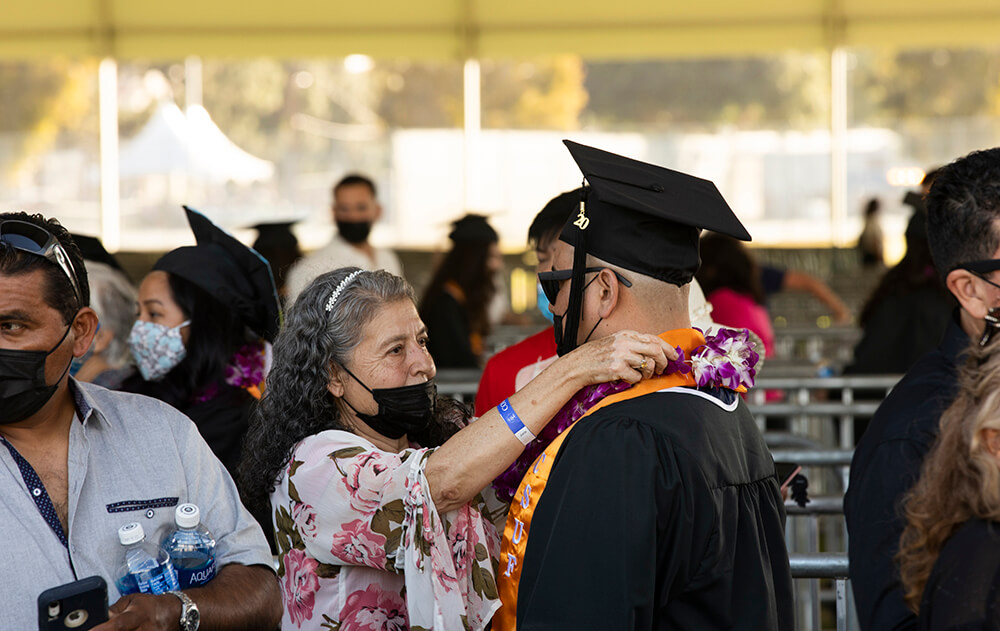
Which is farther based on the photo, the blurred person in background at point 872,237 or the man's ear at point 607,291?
the blurred person in background at point 872,237

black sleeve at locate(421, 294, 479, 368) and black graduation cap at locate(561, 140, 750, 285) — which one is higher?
black graduation cap at locate(561, 140, 750, 285)

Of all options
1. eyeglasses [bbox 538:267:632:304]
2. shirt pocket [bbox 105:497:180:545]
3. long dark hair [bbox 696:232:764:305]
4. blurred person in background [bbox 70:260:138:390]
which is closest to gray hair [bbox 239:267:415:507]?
shirt pocket [bbox 105:497:180:545]

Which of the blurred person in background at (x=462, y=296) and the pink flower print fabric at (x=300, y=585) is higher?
the blurred person in background at (x=462, y=296)

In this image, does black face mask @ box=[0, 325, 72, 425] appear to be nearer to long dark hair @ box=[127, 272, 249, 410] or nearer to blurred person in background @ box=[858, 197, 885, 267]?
long dark hair @ box=[127, 272, 249, 410]

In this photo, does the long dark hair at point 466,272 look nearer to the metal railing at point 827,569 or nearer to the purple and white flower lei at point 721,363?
the metal railing at point 827,569

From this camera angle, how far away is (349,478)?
238 centimetres

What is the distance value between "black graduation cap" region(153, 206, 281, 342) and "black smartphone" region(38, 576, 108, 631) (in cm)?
168

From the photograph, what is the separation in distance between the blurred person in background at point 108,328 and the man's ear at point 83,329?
178 cm

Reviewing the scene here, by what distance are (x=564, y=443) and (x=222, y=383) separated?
1.86m

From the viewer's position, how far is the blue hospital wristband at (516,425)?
Answer: 2.18m

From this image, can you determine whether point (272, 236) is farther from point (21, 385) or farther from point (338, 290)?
point (21, 385)

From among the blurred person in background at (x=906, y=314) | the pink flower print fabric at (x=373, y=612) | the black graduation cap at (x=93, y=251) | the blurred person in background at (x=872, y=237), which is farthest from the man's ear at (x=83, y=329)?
the blurred person in background at (x=872, y=237)

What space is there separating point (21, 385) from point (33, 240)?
0.29 metres

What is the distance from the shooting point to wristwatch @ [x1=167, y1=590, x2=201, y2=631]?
215cm
